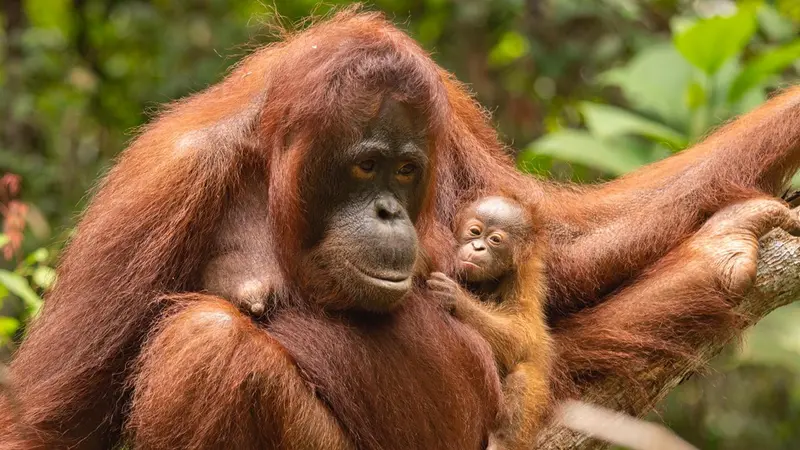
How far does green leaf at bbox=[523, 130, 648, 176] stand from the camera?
5.41 meters

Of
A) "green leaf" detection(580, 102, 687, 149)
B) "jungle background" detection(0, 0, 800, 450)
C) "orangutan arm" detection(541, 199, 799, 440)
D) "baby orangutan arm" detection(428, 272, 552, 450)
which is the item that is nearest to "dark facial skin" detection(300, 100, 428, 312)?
"baby orangutan arm" detection(428, 272, 552, 450)

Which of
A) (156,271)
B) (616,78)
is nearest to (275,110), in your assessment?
(156,271)

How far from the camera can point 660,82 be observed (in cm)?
611

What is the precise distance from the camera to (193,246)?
3.21 m

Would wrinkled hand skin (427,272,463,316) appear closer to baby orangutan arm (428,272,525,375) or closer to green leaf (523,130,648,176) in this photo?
baby orangutan arm (428,272,525,375)

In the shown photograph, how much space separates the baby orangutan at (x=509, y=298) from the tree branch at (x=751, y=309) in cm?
32

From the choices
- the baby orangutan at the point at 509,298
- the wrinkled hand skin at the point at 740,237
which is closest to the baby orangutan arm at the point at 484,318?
the baby orangutan at the point at 509,298

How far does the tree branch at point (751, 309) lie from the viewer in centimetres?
379

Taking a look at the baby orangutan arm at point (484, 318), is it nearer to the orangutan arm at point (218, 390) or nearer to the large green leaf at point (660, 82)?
the orangutan arm at point (218, 390)

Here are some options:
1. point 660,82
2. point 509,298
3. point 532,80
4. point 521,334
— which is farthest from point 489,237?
point 532,80

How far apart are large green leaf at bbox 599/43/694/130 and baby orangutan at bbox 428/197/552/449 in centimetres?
232

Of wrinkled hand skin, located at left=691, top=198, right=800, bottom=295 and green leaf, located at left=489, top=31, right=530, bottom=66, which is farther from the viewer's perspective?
green leaf, located at left=489, top=31, right=530, bottom=66

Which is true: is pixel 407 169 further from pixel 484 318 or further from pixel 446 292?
pixel 484 318

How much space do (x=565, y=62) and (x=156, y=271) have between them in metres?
4.64
